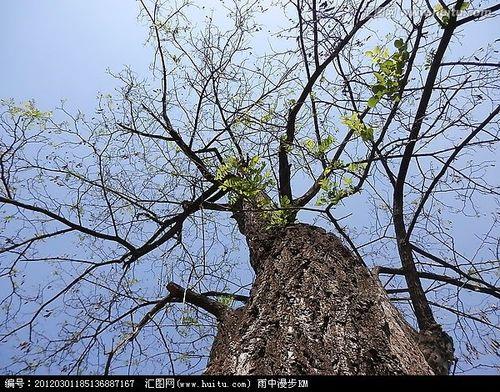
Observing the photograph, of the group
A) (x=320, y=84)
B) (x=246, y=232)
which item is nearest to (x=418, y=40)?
(x=320, y=84)

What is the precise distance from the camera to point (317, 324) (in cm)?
157

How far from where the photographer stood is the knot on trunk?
82.9 inches

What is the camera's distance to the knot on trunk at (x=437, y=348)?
2.11 m

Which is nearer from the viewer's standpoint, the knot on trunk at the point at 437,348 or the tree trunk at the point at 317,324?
the tree trunk at the point at 317,324

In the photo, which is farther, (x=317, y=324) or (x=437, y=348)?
(x=437, y=348)

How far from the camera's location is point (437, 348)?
2.19 meters

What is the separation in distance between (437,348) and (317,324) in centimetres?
97

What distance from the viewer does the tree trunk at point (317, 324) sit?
54.4 inches

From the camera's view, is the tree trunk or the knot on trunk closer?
the tree trunk

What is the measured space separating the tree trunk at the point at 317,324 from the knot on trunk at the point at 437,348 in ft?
0.21

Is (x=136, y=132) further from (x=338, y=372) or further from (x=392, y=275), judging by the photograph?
(x=338, y=372)

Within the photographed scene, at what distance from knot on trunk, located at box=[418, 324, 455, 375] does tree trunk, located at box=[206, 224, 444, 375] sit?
0.21 feet

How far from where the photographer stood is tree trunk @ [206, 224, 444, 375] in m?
1.38

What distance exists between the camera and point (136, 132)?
3.26 meters
